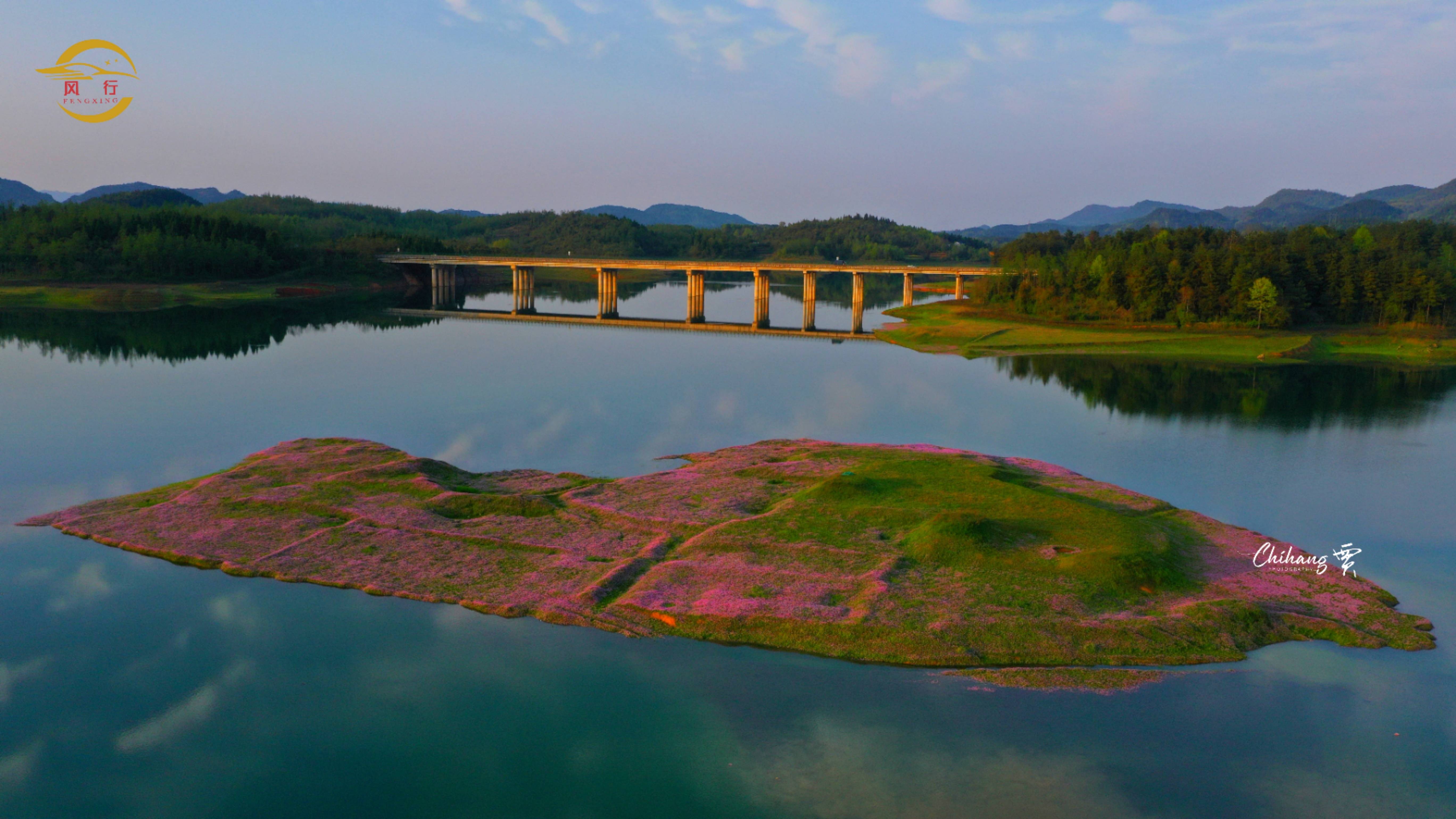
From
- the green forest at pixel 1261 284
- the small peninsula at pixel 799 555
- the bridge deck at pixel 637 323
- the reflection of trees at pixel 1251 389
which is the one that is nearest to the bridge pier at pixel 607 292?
the bridge deck at pixel 637 323

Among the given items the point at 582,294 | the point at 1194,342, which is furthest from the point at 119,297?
the point at 1194,342

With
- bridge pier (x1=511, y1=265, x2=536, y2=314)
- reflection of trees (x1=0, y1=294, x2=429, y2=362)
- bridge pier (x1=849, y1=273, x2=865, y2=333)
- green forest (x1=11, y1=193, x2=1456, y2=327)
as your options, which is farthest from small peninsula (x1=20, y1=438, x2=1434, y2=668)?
bridge pier (x1=511, y1=265, x2=536, y2=314)

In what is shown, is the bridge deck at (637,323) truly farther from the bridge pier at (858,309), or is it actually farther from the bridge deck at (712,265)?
the bridge deck at (712,265)

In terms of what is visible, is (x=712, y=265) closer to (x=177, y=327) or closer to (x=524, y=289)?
(x=524, y=289)

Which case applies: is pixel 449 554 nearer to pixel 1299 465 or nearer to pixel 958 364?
pixel 1299 465

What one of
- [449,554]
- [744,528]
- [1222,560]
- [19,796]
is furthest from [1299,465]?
[19,796]

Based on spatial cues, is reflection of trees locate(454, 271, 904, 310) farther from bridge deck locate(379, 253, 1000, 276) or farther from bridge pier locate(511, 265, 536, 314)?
bridge deck locate(379, 253, 1000, 276)
